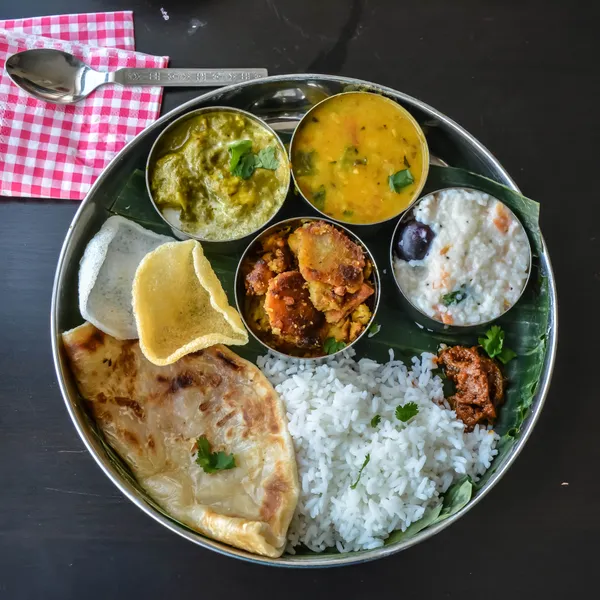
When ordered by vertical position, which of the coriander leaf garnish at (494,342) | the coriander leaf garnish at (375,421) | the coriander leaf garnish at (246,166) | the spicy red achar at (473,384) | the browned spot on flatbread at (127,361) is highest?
the coriander leaf garnish at (246,166)

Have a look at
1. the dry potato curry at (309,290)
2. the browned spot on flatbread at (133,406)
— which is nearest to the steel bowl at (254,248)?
the dry potato curry at (309,290)

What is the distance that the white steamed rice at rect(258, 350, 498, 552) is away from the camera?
109 inches

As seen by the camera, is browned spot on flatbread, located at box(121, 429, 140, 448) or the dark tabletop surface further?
the dark tabletop surface

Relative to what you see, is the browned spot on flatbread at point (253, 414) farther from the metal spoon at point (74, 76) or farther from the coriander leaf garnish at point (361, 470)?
the metal spoon at point (74, 76)

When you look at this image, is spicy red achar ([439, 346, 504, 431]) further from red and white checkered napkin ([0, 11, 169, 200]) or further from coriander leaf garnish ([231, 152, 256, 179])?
red and white checkered napkin ([0, 11, 169, 200])

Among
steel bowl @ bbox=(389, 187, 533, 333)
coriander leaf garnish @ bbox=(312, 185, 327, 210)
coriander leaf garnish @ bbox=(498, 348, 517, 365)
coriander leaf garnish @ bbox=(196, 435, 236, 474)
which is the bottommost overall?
coriander leaf garnish @ bbox=(196, 435, 236, 474)

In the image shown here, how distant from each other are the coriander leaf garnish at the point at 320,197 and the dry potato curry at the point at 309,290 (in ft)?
0.25

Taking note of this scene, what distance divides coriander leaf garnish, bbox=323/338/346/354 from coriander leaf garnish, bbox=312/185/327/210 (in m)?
0.59

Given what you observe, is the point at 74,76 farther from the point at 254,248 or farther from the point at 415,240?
the point at 415,240

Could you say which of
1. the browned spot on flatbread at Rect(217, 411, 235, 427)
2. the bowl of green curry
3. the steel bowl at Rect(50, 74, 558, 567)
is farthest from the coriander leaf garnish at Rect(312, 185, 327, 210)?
the browned spot on flatbread at Rect(217, 411, 235, 427)

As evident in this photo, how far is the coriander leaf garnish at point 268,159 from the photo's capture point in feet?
9.39

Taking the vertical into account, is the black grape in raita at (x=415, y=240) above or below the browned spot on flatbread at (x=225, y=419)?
above

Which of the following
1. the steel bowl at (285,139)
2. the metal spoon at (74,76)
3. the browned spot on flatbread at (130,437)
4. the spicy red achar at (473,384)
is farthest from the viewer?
A: the metal spoon at (74,76)

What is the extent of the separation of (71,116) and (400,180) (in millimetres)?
1618
